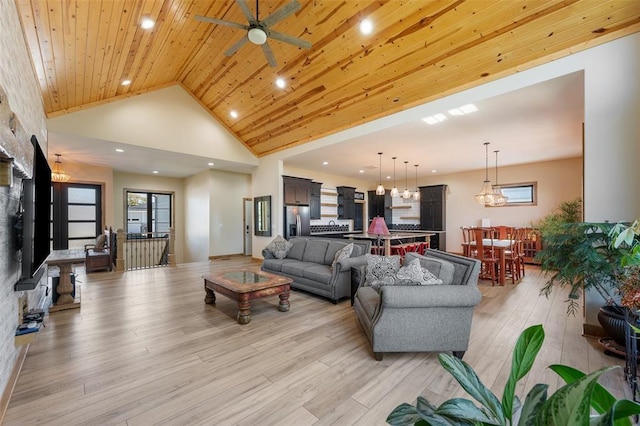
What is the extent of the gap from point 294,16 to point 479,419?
4.66 metres

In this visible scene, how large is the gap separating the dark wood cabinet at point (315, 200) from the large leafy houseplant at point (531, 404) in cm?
799

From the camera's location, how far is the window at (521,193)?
25.7 feet

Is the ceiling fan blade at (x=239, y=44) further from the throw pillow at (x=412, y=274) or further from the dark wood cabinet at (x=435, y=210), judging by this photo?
the dark wood cabinet at (x=435, y=210)

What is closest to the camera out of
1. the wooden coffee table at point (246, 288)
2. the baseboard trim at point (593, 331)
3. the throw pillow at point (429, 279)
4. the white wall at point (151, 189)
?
the throw pillow at point (429, 279)

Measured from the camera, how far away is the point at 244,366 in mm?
2447

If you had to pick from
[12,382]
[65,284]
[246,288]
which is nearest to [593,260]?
[246,288]

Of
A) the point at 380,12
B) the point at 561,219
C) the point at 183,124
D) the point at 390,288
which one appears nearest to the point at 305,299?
the point at 390,288

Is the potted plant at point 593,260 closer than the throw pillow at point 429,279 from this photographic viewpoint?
Yes

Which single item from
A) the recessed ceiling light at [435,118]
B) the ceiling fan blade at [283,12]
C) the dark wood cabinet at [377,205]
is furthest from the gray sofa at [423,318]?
the dark wood cabinet at [377,205]

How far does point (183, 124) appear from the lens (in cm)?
663

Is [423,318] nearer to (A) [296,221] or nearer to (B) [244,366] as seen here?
(B) [244,366]

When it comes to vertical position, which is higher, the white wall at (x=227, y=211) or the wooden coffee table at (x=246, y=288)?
the white wall at (x=227, y=211)

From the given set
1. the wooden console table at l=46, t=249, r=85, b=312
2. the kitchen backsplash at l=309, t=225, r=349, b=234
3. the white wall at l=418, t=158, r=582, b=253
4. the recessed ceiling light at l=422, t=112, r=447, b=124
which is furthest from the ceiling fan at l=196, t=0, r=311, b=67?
the white wall at l=418, t=158, r=582, b=253

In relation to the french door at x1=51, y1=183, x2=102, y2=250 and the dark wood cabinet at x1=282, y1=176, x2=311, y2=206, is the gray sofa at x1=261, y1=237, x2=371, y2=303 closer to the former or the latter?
the dark wood cabinet at x1=282, y1=176, x2=311, y2=206
